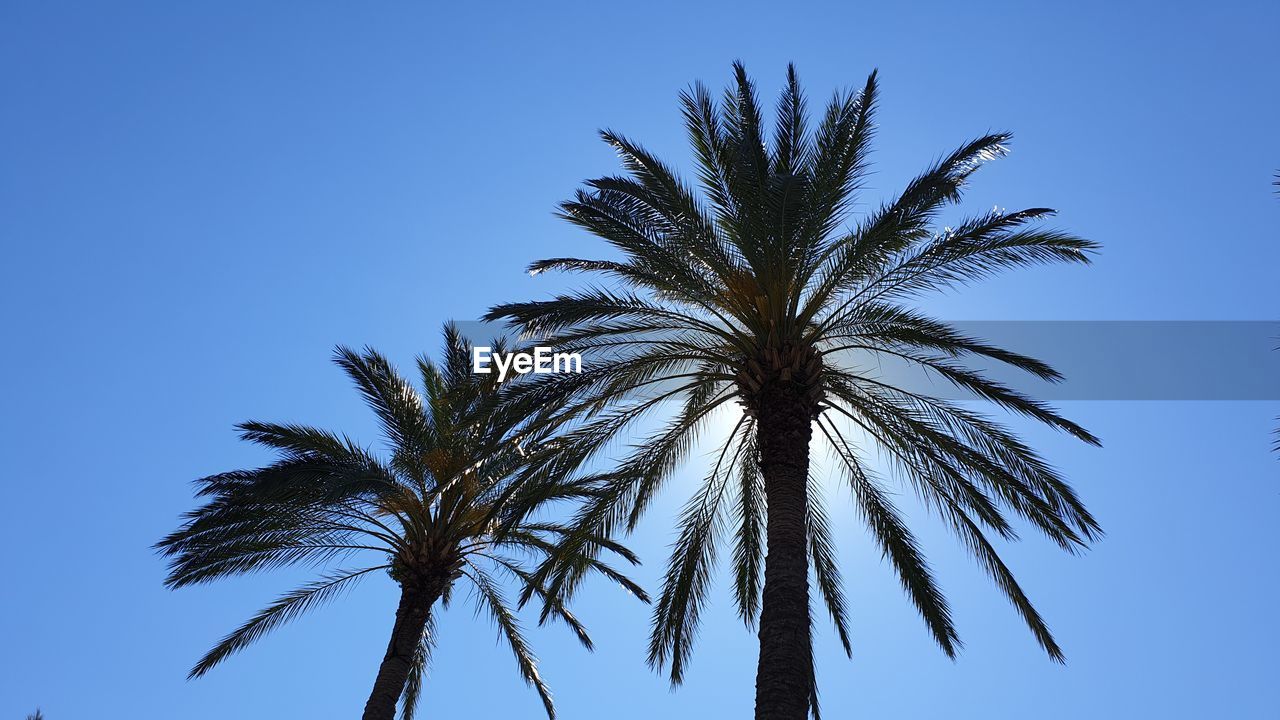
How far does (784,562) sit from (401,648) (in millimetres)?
7126

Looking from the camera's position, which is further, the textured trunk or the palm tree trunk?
the textured trunk

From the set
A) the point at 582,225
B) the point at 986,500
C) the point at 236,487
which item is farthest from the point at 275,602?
the point at 986,500

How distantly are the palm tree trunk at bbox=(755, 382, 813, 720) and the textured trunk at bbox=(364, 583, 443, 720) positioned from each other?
6599mm

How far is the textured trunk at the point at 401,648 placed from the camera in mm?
14453

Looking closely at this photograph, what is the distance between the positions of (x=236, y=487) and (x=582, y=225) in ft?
22.6

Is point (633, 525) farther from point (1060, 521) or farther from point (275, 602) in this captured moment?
point (275, 602)

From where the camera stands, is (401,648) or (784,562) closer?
(784,562)

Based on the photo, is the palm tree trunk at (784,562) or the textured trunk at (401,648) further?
the textured trunk at (401,648)

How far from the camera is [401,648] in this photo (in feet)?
49.6

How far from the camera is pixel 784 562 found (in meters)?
11.1

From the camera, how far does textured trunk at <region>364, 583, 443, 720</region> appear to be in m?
14.5

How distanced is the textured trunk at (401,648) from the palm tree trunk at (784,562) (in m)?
6.60

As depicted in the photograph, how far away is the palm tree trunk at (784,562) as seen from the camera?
10172 millimetres

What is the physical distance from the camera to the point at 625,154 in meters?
13.4
